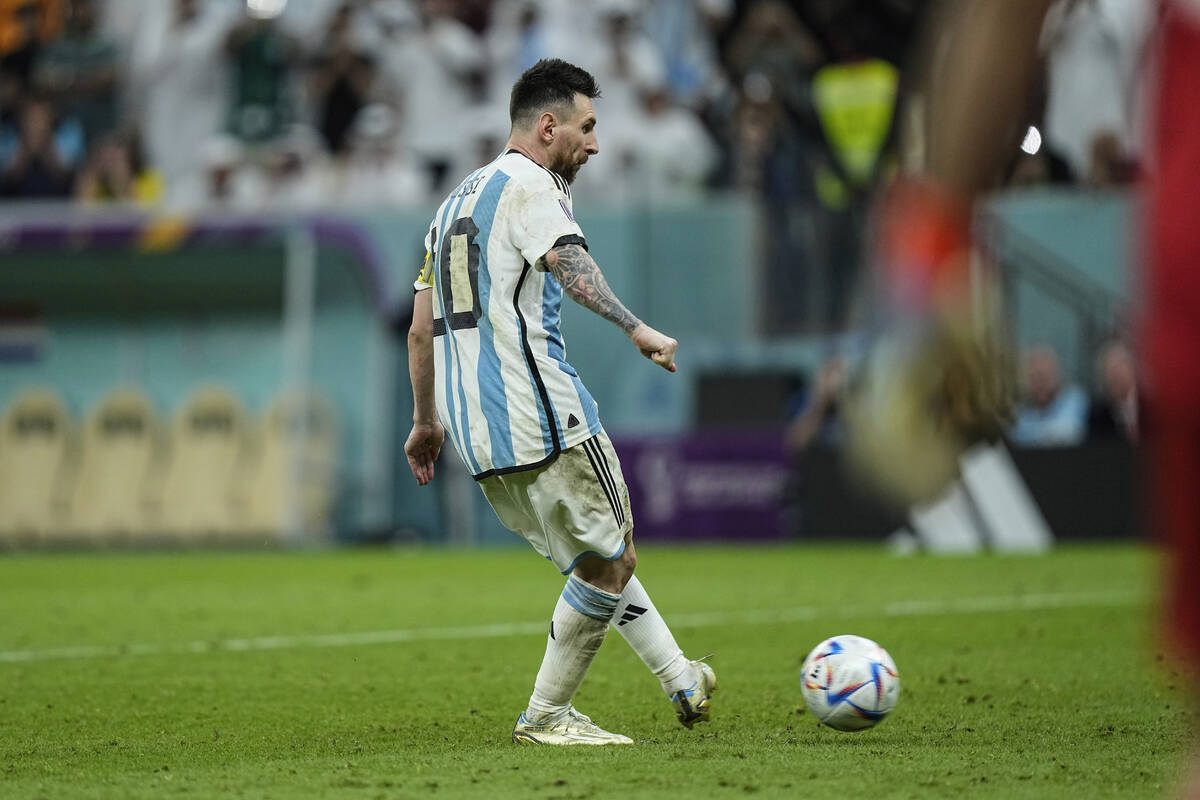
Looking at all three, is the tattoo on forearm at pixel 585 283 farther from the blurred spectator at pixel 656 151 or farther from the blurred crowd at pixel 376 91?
the blurred spectator at pixel 656 151

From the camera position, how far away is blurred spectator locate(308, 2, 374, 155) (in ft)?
63.9

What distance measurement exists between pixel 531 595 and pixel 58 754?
20.6 feet

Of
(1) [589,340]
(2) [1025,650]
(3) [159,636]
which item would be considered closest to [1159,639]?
(2) [1025,650]

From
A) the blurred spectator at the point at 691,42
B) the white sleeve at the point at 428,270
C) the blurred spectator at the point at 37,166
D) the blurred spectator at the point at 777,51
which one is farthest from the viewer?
the blurred spectator at the point at 37,166

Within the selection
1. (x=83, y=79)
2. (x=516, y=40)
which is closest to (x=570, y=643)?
(x=516, y=40)

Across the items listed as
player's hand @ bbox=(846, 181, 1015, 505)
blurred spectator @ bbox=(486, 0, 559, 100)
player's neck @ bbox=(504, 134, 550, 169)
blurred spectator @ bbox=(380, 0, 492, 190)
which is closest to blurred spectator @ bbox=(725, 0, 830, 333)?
blurred spectator @ bbox=(486, 0, 559, 100)

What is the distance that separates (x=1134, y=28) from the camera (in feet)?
7.91

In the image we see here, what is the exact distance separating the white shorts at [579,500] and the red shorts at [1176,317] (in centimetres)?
276

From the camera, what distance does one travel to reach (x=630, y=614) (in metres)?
5.30

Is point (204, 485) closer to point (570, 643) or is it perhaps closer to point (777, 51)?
point (777, 51)

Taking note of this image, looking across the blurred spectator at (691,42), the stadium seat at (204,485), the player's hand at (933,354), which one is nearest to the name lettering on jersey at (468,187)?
the player's hand at (933,354)

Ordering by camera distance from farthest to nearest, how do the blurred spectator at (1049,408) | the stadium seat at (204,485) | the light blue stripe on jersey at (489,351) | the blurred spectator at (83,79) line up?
the blurred spectator at (83,79), the stadium seat at (204,485), the blurred spectator at (1049,408), the light blue stripe on jersey at (489,351)

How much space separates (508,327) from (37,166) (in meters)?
16.4

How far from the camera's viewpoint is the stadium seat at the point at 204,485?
19.6m
